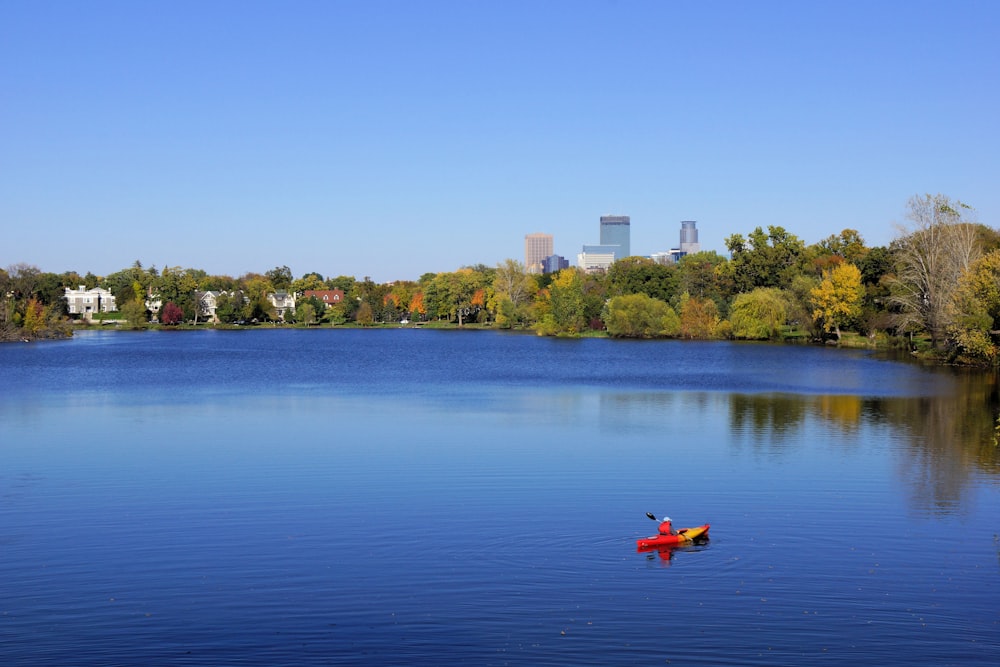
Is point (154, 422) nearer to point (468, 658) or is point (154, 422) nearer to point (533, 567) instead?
point (533, 567)

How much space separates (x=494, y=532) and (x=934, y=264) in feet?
165

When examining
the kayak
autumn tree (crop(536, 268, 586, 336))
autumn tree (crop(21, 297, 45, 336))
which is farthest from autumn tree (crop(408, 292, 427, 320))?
the kayak

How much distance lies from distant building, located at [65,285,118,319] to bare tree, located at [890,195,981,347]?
109m

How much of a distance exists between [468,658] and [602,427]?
18.2 meters

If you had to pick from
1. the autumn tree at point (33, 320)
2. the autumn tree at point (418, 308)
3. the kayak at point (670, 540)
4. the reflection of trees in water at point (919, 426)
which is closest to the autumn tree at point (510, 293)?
the autumn tree at point (418, 308)

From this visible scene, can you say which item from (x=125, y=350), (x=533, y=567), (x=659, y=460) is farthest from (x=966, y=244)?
(x=125, y=350)

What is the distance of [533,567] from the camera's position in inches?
527

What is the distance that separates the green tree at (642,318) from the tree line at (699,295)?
114mm

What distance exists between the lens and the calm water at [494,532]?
1073 centimetres

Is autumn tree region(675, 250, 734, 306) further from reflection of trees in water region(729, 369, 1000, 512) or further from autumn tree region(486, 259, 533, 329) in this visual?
reflection of trees in water region(729, 369, 1000, 512)

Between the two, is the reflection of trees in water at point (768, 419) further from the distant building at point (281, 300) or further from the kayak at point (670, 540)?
the distant building at point (281, 300)

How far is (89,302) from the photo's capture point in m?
135

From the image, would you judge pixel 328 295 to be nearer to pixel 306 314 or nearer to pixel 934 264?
pixel 306 314

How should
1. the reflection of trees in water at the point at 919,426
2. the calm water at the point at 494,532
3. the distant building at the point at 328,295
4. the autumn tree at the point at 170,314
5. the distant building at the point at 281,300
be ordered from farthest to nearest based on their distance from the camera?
the distant building at the point at 328,295, the distant building at the point at 281,300, the autumn tree at the point at 170,314, the reflection of trees in water at the point at 919,426, the calm water at the point at 494,532
